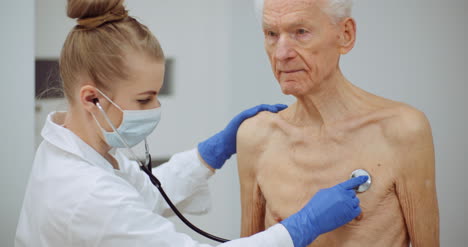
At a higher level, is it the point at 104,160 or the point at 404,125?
the point at 404,125

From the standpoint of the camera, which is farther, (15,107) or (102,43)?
(15,107)

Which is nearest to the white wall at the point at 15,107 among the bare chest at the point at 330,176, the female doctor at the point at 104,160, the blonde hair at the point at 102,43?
the female doctor at the point at 104,160

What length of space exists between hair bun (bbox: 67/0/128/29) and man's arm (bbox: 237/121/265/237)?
539mm

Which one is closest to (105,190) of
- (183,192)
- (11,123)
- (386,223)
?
(183,192)

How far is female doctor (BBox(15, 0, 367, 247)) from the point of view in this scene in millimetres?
1401

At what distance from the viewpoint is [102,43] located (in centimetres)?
150

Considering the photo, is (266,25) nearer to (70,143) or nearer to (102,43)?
(102,43)

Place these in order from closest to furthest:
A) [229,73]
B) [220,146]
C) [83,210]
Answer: [83,210] < [220,146] < [229,73]

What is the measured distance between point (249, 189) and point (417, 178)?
0.53 meters

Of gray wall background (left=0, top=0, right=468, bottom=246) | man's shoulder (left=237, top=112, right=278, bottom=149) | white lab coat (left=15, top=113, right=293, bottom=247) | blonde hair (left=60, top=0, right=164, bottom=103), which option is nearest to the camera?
white lab coat (left=15, top=113, right=293, bottom=247)

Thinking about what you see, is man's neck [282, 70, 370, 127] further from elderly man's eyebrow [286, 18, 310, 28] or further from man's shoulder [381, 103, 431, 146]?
elderly man's eyebrow [286, 18, 310, 28]

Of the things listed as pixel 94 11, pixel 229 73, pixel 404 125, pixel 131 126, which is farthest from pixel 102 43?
pixel 229 73

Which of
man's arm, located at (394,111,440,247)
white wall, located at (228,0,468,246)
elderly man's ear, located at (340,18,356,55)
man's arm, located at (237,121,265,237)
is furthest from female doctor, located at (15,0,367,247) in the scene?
white wall, located at (228,0,468,246)

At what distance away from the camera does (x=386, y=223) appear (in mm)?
1440
